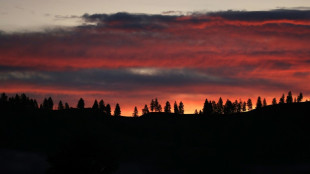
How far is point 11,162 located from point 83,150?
82.5 metres

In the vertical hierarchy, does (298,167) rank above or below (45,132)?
below

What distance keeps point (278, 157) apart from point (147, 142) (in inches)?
1976

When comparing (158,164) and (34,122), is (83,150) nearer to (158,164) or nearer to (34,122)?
(158,164)

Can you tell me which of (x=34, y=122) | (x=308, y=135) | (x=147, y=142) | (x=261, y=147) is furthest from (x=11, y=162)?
(x=308, y=135)

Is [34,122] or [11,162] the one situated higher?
[34,122]

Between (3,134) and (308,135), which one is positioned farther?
(308,135)

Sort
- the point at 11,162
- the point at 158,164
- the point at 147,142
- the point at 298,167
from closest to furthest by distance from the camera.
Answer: the point at 11,162
the point at 298,167
the point at 158,164
the point at 147,142

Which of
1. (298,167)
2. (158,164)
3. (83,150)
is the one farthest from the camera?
(158,164)

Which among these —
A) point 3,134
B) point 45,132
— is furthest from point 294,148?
point 3,134

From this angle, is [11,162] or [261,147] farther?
[261,147]

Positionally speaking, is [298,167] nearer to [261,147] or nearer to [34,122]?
[261,147]

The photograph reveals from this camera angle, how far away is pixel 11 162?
145m

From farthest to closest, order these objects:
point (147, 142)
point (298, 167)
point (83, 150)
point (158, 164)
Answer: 1. point (147, 142)
2. point (158, 164)
3. point (298, 167)
4. point (83, 150)

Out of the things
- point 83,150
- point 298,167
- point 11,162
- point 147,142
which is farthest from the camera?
point 147,142
